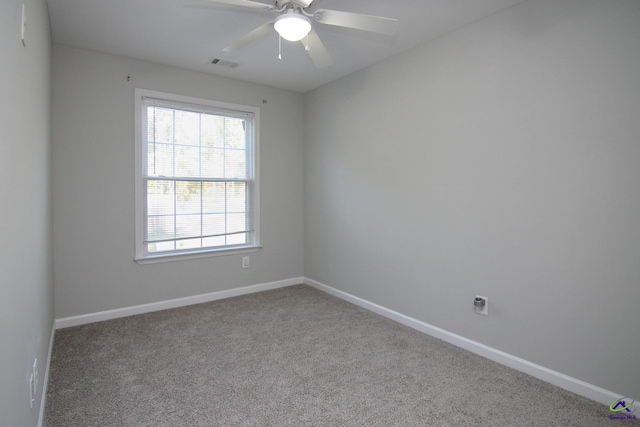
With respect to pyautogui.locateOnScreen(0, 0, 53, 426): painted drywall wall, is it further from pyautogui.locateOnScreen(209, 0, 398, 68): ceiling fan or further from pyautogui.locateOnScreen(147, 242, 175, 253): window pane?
pyautogui.locateOnScreen(147, 242, 175, 253): window pane

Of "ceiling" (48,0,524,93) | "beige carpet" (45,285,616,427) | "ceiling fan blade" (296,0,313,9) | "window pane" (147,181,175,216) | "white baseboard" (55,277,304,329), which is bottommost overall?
"beige carpet" (45,285,616,427)

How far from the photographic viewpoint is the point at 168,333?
313 centimetres

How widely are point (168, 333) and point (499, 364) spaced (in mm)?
2648

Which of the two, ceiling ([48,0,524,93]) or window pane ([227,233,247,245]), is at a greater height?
ceiling ([48,0,524,93])

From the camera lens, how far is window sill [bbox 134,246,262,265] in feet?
12.0

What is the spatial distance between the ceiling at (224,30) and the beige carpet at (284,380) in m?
2.18

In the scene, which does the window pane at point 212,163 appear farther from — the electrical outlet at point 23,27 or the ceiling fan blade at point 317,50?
the electrical outlet at point 23,27

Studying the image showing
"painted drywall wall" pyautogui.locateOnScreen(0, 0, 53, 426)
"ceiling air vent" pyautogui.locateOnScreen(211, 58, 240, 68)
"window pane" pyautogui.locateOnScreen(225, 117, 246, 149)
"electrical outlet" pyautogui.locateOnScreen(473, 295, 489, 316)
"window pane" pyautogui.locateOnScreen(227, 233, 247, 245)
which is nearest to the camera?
"painted drywall wall" pyautogui.locateOnScreen(0, 0, 53, 426)

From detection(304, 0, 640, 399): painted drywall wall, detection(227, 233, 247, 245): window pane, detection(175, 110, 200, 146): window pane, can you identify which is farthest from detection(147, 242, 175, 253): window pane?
detection(304, 0, 640, 399): painted drywall wall

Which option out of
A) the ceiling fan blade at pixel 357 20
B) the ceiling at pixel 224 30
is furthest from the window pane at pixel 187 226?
the ceiling fan blade at pixel 357 20

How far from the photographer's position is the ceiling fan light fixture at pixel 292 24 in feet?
6.60

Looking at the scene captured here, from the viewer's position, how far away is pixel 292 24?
79.7 inches

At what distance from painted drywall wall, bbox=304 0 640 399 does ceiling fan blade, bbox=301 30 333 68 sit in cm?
105

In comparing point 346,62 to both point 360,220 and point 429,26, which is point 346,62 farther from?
point 360,220
